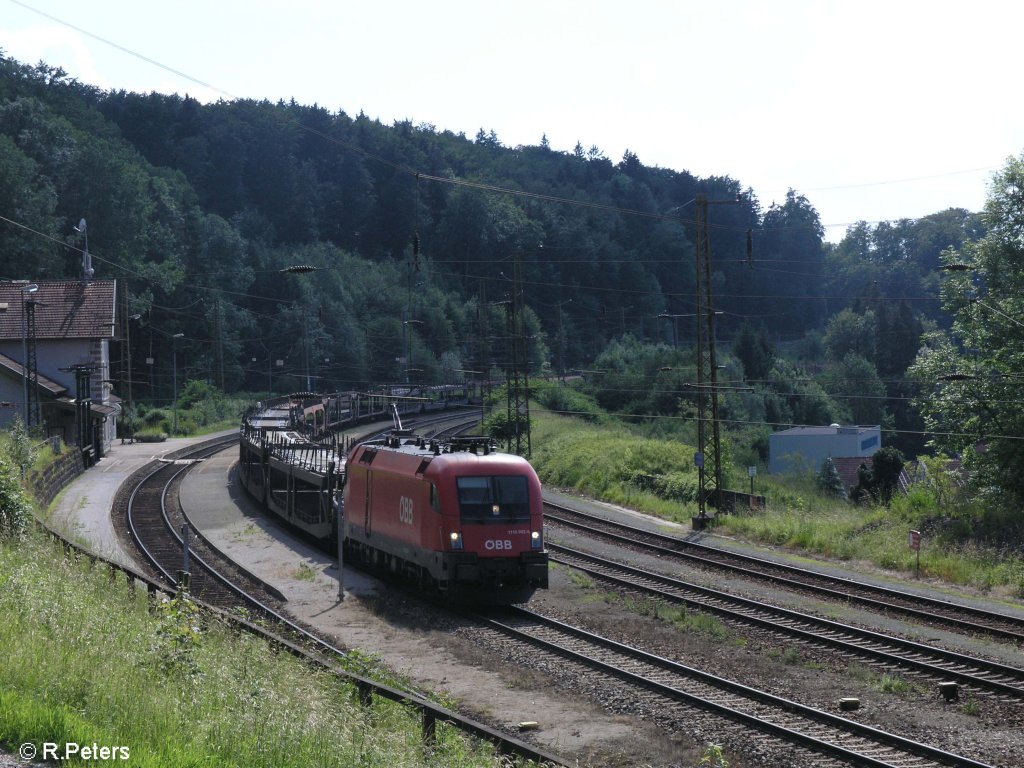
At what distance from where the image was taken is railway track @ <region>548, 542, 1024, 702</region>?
16.2 meters

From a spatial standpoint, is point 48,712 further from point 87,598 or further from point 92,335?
point 92,335

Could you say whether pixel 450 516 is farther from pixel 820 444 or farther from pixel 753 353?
pixel 753 353

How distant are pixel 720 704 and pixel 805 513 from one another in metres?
22.4

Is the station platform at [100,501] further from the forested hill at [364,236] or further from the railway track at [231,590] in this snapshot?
the forested hill at [364,236]

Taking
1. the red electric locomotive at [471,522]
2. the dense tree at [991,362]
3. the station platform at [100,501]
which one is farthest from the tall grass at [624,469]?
the station platform at [100,501]

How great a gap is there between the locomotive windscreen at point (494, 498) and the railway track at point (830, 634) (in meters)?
3.94

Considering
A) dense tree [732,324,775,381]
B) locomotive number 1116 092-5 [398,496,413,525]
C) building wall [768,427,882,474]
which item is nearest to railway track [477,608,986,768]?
locomotive number 1116 092-5 [398,496,413,525]

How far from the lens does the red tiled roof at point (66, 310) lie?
52750mm

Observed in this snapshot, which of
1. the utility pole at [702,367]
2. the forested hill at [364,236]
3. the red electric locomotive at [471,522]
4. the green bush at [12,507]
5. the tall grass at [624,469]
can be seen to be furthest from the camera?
the forested hill at [364,236]

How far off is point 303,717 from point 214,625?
17.8 feet

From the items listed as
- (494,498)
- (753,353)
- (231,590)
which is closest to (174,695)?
(494,498)

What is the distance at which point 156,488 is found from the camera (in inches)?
1676

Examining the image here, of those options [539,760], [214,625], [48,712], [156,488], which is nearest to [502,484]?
[214,625]

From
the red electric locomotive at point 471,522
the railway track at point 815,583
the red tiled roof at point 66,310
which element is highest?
the red tiled roof at point 66,310
